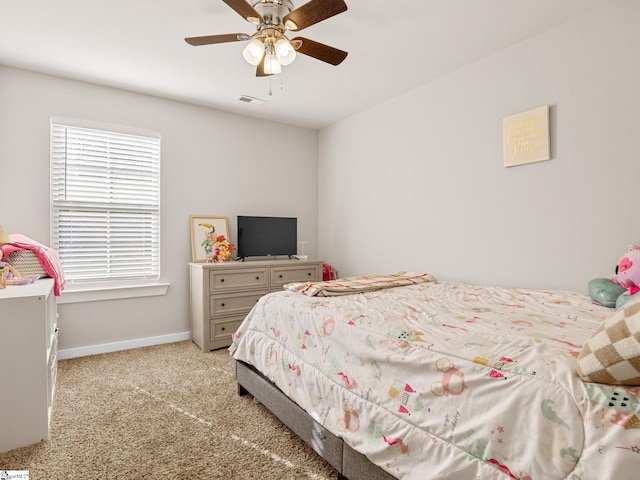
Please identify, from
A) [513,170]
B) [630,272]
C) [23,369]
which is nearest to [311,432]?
[23,369]

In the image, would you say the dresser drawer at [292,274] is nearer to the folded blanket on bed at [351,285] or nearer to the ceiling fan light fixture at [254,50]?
the folded blanket on bed at [351,285]

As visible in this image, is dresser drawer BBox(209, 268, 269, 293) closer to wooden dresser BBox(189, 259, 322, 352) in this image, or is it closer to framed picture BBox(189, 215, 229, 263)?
wooden dresser BBox(189, 259, 322, 352)

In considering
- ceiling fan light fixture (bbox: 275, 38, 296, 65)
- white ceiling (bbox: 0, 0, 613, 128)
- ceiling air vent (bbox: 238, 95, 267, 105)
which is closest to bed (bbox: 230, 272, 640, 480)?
ceiling fan light fixture (bbox: 275, 38, 296, 65)

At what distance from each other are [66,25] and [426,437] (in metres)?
3.22

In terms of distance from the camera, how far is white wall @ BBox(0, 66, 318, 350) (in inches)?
119

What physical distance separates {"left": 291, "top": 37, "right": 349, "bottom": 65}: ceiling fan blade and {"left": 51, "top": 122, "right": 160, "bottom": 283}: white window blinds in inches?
86.5

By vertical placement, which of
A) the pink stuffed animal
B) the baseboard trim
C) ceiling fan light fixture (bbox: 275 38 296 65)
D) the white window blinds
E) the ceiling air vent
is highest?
the ceiling air vent

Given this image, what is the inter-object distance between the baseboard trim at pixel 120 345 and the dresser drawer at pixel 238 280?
0.78 metres

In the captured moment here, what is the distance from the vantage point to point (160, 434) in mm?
1980

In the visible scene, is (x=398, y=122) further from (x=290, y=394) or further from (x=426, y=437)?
(x=426, y=437)

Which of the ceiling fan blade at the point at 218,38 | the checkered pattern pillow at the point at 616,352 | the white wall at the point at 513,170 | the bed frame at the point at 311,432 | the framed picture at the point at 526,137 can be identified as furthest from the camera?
the framed picture at the point at 526,137

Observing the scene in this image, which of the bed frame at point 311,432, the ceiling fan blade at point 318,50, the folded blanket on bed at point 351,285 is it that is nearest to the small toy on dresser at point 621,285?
the folded blanket on bed at point 351,285

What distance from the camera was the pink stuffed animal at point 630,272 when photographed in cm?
178

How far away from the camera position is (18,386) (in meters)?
1.83
